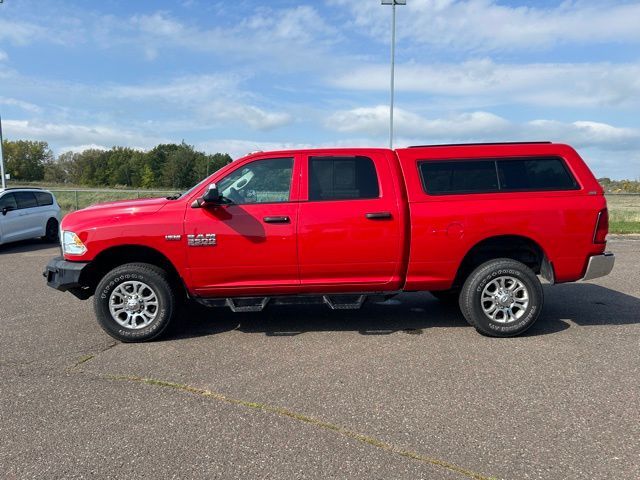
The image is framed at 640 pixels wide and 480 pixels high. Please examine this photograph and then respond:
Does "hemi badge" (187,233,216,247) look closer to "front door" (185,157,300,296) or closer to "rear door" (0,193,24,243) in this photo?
"front door" (185,157,300,296)

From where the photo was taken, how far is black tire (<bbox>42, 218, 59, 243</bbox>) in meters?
13.3

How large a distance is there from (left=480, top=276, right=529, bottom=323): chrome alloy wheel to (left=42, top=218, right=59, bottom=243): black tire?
1244cm

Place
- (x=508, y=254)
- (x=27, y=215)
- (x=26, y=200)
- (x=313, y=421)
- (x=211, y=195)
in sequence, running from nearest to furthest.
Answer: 1. (x=313, y=421)
2. (x=211, y=195)
3. (x=508, y=254)
4. (x=27, y=215)
5. (x=26, y=200)

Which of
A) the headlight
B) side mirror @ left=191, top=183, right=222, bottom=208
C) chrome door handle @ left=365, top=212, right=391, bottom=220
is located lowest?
the headlight

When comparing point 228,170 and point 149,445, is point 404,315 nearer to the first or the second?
point 228,170

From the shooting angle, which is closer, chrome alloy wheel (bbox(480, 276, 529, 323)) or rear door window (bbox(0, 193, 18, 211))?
chrome alloy wheel (bbox(480, 276, 529, 323))

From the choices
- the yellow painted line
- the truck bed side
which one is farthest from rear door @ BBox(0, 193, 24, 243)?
the truck bed side

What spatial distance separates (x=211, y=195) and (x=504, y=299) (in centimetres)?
319

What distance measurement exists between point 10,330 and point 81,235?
1564 millimetres

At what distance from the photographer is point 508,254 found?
529cm

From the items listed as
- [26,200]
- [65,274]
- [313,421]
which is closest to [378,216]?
[313,421]

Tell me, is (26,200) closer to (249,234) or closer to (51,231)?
(51,231)

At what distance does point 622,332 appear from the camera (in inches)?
200

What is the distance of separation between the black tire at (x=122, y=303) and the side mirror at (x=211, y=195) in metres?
0.95
